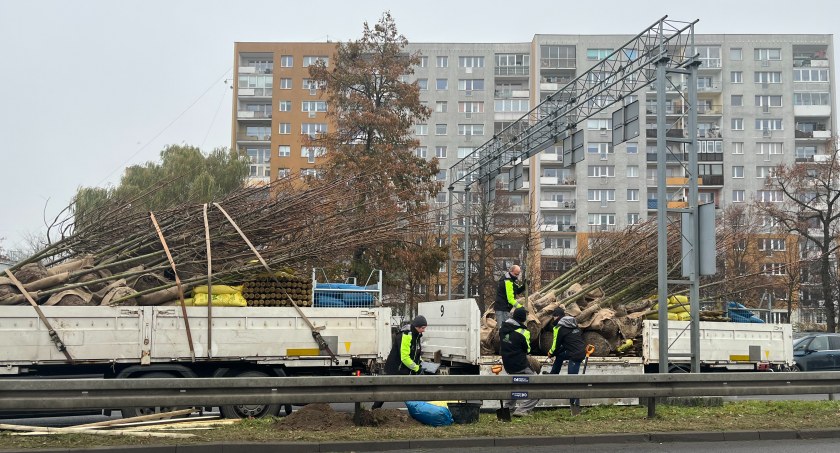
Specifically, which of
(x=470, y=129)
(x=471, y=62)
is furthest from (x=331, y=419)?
(x=471, y=62)

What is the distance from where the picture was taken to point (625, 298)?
18.0m

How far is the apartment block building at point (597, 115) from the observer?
7044 centimetres

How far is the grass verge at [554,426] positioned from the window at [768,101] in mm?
65227

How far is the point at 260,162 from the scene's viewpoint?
76688 millimetres

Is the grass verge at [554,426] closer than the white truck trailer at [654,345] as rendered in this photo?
Yes

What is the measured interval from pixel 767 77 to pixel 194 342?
70608mm

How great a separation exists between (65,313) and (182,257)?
2092 mm

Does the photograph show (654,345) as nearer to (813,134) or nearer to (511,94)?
(511,94)

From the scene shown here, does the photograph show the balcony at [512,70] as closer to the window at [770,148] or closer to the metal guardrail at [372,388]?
the window at [770,148]

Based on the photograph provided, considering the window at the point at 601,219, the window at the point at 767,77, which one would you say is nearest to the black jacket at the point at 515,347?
the window at the point at 601,219

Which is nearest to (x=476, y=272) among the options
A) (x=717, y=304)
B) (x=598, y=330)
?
(x=717, y=304)

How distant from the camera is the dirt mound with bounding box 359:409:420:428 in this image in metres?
10.3

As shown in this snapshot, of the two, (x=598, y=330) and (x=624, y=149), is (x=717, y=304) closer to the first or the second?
(x=598, y=330)

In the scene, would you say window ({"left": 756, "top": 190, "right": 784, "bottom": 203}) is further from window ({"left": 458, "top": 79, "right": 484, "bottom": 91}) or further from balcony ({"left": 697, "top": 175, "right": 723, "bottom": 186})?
window ({"left": 458, "top": 79, "right": 484, "bottom": 91})
